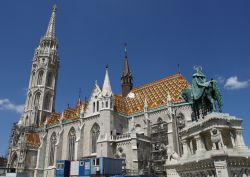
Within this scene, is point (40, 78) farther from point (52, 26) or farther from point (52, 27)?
point (52, 26)

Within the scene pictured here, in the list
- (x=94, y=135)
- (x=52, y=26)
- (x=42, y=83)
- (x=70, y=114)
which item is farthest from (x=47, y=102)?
(x=94, y=135)

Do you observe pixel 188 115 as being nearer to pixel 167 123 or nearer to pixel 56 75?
pixel 167 123

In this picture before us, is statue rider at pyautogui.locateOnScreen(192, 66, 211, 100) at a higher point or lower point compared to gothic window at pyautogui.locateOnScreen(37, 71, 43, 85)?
lower

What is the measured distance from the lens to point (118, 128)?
118ft

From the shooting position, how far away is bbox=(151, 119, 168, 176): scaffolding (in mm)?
30734

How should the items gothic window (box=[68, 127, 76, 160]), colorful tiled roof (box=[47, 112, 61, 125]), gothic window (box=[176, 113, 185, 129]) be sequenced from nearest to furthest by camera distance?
gothic window (box=[176, 113, 185, 129]) → gothic window (box=[68, 127, 76, 160]) → colorful tiled roof (box=[47, 112, 61, 125])

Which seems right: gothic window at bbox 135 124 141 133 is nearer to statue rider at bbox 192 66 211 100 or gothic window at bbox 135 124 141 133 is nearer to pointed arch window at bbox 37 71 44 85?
statue rider at bbox 192 66 211 100

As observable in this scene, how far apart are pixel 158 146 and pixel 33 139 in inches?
1033

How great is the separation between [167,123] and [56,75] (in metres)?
34.1

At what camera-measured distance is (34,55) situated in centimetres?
5847

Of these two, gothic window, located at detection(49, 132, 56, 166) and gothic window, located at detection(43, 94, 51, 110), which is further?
gothic window, located at detection(43, 94, 51, 110)

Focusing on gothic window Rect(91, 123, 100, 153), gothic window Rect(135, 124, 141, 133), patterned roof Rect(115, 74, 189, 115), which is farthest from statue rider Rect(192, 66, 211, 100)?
gothic window Rect(91, 123, 100, 153)

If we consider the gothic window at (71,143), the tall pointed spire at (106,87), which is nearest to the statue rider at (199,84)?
Result: the tall pointed spire at (106,87)

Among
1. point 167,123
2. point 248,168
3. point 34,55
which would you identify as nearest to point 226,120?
point 248,168
